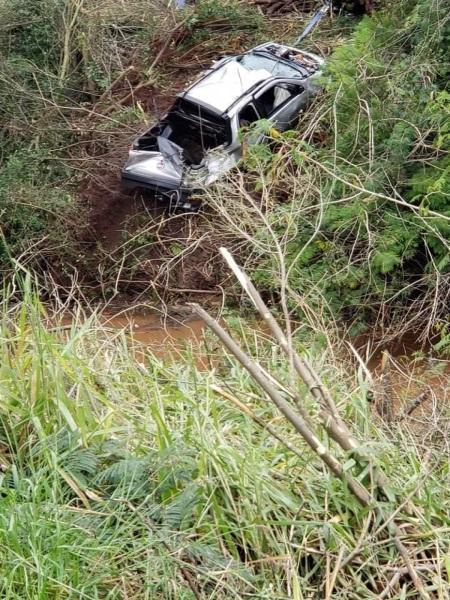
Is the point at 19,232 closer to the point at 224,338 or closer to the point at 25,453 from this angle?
the point at 25,453

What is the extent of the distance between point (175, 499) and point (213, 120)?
861 cm

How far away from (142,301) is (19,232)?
1.98 metres

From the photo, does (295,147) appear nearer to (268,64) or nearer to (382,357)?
(268,64)

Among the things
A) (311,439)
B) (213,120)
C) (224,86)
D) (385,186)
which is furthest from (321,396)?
(224,86)

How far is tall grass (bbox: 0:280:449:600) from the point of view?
9.84 feet

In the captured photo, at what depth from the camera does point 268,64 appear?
1212 centimetres

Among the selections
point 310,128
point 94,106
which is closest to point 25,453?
point 310,128

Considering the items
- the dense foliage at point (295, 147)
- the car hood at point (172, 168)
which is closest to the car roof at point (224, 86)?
the car hood at point (172, 168)

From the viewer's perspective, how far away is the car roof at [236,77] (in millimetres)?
11242

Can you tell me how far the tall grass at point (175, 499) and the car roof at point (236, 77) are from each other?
7.81m

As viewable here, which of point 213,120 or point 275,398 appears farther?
point 213,120

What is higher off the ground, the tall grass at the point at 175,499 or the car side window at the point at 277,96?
the tall grass at the point at 175,499

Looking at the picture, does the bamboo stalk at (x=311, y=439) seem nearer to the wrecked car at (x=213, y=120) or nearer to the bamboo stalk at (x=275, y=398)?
the bamboo stalk at (x=275, y=398)

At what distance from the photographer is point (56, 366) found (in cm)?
384
